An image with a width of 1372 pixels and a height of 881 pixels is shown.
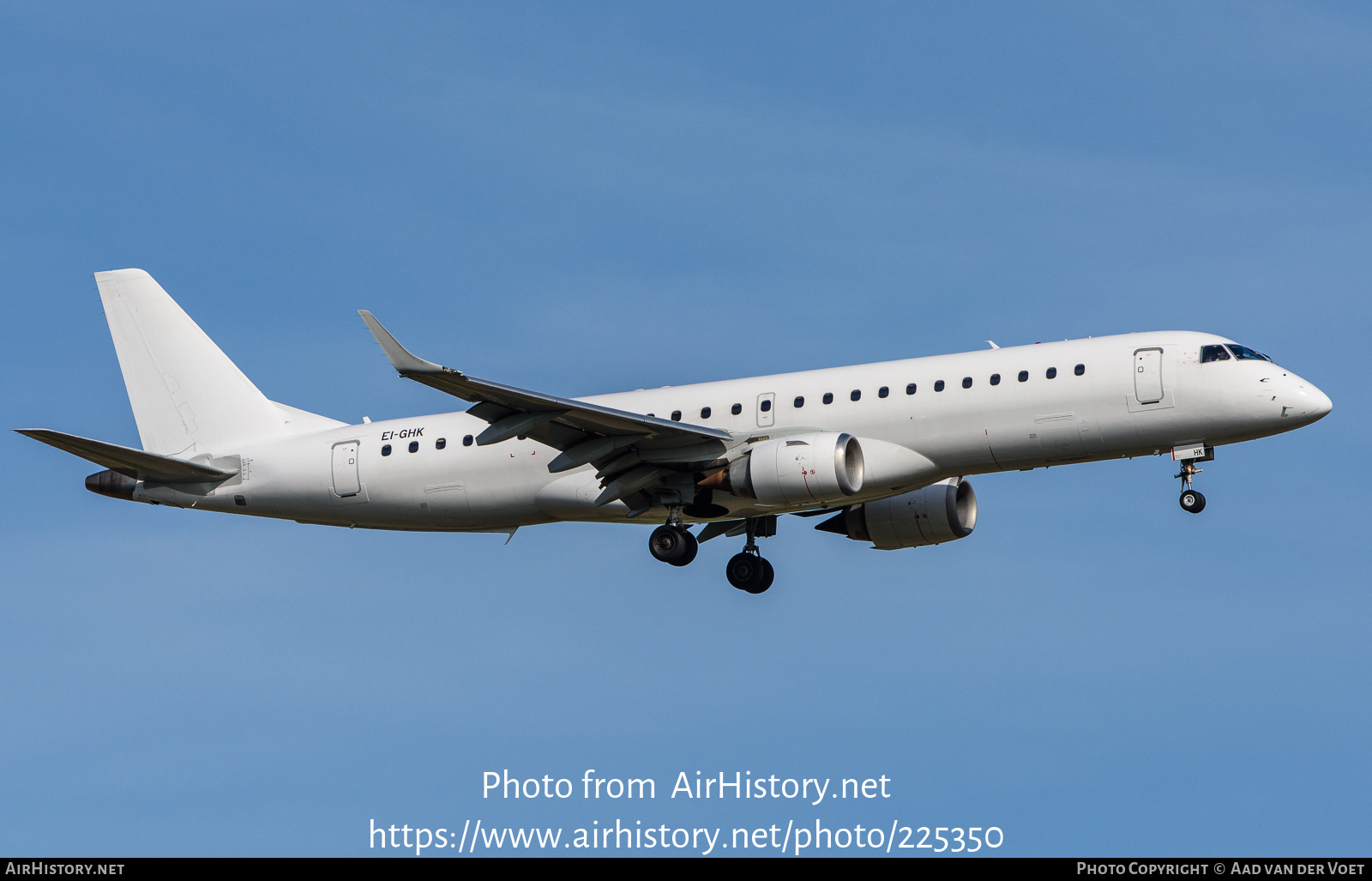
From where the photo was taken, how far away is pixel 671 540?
36.6 metres

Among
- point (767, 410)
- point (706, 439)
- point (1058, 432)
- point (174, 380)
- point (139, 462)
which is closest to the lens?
point (1058, 432)

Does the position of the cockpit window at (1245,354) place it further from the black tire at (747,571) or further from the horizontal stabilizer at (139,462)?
the horizontal stabilizer at (139,462)

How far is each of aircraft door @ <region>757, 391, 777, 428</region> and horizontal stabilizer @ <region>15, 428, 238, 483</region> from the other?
13.6m

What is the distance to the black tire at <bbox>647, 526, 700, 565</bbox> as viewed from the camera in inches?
1438

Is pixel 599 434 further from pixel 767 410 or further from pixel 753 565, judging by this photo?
pixel 753 565

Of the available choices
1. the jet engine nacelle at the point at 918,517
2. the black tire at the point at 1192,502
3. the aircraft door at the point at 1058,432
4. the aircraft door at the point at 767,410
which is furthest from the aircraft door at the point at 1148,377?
the aircraft door at the point at 767,410

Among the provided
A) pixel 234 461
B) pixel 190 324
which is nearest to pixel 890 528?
pixel 234 461

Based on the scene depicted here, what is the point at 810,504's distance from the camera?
1379 inches

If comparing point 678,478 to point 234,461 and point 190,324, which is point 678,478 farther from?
point 190,324

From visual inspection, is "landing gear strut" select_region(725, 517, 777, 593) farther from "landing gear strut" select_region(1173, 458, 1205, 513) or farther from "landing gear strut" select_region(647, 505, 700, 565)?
"landing gear strut" select_region(1173, 458, 1205, 513)

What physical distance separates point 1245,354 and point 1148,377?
2088 millimetres

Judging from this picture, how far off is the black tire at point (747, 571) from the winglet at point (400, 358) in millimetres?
11446

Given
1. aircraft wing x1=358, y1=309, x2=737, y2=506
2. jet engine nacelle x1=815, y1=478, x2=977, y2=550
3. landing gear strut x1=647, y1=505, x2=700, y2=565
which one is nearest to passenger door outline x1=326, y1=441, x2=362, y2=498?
aircraft wing x1=358, y1=309, x2=737, y2=506

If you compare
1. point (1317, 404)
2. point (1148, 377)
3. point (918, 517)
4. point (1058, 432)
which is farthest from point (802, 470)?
point (1317, 404)
